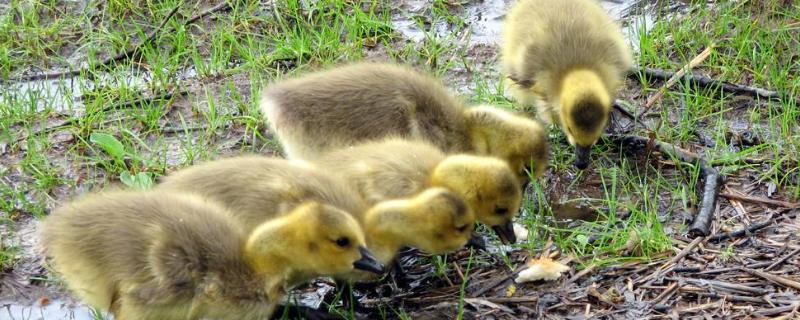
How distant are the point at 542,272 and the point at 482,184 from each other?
0.35 m

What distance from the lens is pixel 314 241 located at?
120 inches

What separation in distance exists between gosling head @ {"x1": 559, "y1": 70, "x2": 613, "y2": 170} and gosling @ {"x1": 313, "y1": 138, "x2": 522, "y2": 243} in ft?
2.13

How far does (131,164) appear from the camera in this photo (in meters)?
4.29

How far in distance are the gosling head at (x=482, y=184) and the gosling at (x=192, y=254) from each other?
1.26 ft

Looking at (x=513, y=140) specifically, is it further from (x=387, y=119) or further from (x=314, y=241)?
(x=314, y=241)

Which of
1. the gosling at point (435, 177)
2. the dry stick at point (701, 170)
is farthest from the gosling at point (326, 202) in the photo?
the dry stick at point (701, 170)

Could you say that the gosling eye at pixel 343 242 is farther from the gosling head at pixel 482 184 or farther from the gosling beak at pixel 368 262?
the gosling head at pixel 482 184

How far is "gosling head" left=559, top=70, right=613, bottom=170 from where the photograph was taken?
13.1 ft

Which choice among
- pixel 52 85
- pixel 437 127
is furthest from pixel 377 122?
pixel 52 85

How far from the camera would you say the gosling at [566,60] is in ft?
13.4

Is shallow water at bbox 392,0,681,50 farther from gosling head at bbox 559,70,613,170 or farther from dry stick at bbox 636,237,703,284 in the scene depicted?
dry stick at bbox 636,237,703,284

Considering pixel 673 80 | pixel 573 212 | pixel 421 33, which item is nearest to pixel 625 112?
pixel 673 80

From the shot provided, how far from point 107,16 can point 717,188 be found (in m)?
2.94

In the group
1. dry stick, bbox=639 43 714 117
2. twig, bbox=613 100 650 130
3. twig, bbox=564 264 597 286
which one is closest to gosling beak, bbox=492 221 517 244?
twig, bbox=564 264 597 286
